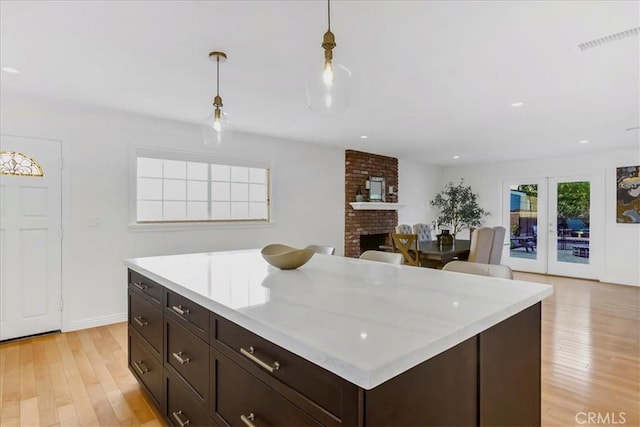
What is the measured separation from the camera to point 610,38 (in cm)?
216

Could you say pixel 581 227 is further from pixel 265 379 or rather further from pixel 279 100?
pixel 265 379

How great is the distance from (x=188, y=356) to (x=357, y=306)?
2.98 ft

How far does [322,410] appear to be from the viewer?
0.92 meters

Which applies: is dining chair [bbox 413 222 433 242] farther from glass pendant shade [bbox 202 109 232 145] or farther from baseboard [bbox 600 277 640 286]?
glass pendant shade [bbox 202 109 232 145]

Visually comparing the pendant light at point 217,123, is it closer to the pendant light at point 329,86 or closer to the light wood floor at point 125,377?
the pendant light at point 329,86

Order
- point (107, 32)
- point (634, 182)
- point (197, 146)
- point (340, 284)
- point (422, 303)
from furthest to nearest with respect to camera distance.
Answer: point (634, 182) → point (197, 146) → point (107, 32) → point (340, 284) → point (422, 303)

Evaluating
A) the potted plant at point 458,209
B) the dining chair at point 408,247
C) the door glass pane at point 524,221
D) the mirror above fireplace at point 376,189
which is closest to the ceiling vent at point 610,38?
the dining chair at point 408,247

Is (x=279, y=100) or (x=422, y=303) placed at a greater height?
(x=279, y=100)

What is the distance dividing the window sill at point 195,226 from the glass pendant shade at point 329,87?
318cm

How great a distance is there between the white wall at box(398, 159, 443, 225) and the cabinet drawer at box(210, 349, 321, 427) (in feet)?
21.0

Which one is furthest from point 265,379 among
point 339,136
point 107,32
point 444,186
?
point 444,186

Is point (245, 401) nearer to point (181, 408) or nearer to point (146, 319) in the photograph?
point (181, 408)

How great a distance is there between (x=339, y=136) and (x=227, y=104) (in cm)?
202

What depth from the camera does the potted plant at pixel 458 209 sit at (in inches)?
305
